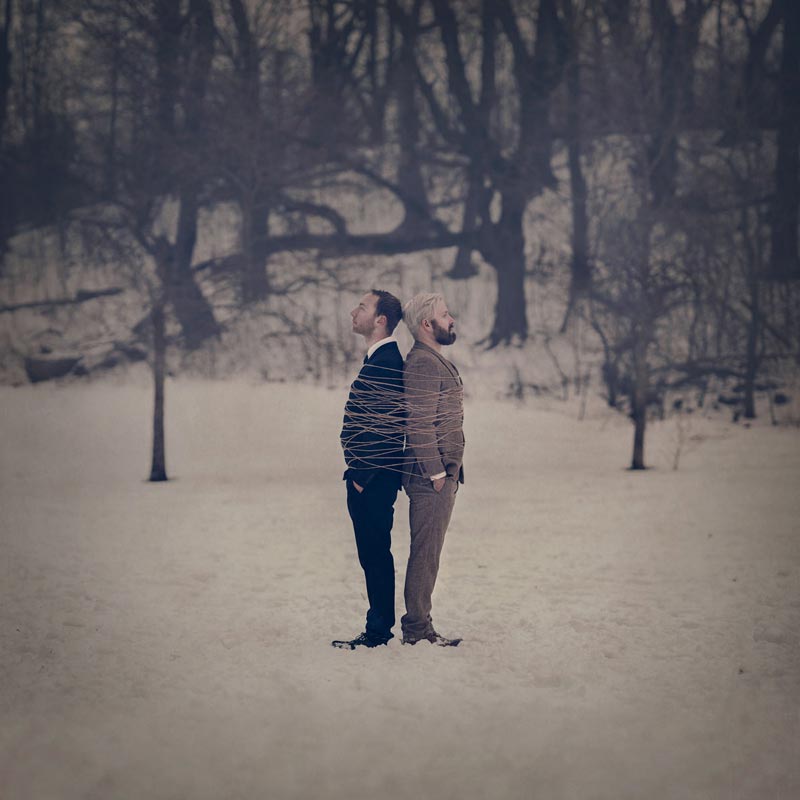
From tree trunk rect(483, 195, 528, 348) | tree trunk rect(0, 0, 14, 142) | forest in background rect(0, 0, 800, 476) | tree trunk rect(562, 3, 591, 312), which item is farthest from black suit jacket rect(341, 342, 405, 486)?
tree trunk rect(0, 0, 14, 142)

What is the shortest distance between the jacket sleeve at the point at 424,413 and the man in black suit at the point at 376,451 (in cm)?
6

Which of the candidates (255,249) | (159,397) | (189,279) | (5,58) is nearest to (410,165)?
(255,249)

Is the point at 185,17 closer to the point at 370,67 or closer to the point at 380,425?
the point at 370,67

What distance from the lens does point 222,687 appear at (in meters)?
5.30

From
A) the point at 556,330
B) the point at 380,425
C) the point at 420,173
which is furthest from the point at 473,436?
the point at 380,425

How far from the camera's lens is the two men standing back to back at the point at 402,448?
5.82 m

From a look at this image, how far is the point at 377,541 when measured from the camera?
19.4 ft

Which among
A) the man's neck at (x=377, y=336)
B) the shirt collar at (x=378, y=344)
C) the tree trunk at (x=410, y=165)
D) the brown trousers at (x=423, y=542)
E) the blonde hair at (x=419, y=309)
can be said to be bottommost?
the brown trousers at (x=423, y=542)

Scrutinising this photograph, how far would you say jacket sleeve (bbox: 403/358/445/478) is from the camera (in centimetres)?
579

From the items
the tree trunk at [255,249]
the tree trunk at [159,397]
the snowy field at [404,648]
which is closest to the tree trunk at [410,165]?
the tree trunk at [255,249]

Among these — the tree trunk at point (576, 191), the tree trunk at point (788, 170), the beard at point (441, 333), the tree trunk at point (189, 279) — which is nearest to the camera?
the beard at point (441, 333)

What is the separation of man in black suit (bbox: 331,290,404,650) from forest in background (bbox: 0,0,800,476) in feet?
36.3

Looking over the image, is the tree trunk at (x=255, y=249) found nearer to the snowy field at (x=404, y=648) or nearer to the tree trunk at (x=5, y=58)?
the tree trunk at (x=5, y=58)

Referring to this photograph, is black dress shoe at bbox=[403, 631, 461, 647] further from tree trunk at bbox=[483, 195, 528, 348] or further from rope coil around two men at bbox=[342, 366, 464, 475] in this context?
tree trunk at bbox=[483, 195, 528, 348]
